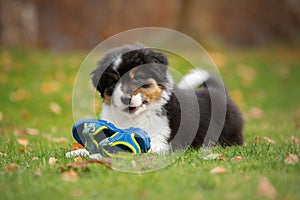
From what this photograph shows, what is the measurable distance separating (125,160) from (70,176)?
524mm

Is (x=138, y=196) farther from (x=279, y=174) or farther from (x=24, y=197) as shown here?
(x=279, y=174)

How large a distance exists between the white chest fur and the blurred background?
29.7ft

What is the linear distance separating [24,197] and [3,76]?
7.10 metres

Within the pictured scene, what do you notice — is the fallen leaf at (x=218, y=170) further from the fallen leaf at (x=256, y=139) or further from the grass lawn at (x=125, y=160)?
the fallen leaf at (x=256, y=139)

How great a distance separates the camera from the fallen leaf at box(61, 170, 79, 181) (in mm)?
3489

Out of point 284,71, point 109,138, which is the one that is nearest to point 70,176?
point 109,138

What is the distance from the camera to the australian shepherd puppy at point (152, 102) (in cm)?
451

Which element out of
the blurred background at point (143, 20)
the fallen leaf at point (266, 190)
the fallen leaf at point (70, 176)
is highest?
the blurred background at point (143, 20)

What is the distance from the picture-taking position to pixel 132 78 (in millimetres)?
4480

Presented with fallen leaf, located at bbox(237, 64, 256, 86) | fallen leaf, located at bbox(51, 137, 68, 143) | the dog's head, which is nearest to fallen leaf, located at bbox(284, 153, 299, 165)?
the dog's head

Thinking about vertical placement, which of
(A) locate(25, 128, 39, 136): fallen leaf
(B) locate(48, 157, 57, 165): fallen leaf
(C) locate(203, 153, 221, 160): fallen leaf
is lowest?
(C) locate(203, 153, 221, 160): fallen leaf

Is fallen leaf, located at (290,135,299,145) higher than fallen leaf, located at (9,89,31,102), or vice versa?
fallen leaf, located at (9,89,31,102)

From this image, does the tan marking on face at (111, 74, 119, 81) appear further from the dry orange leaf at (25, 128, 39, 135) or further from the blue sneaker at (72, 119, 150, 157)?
the dry orange leaf at (25, 128, 39, 135)

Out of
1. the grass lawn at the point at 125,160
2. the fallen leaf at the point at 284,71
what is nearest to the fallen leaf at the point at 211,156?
the grass lawn at the point at 125,160
